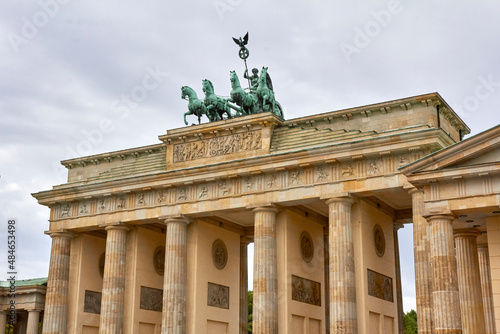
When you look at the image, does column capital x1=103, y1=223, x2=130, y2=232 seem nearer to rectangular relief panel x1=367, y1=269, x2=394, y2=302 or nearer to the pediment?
rectangular relief panel x1=367, y1=269, x2=394, y2=302

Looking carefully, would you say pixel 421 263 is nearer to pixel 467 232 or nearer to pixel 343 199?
pixel 467 232

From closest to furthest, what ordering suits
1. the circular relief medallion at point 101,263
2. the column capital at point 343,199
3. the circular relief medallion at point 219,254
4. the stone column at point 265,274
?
the column capital at point 343,199
the stone column at point 265,274
the circular relief medallion at point 219,254
the circular relief medallion at point 101,263

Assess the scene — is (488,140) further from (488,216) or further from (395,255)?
(395,255)

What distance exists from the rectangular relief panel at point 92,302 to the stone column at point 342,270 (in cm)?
1744

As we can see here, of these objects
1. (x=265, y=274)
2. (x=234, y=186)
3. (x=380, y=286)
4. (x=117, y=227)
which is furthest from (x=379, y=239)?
(x=117, y=227)

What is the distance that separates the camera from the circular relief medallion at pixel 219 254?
41094mm

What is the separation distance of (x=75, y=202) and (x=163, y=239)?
599cm

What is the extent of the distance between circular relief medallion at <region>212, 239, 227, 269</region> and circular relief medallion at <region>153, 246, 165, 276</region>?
4.16m

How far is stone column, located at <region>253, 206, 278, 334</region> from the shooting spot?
34594mm

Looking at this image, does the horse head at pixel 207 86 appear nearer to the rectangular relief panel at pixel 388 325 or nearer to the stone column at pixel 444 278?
the rectangular relief panel at pixel 388 325

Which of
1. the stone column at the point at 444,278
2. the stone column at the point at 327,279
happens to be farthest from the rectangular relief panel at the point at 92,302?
the stone column at the point at 444,278

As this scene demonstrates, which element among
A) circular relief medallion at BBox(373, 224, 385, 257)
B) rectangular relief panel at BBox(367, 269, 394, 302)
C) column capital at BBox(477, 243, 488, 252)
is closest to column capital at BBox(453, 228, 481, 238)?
column capital at BBox(477, 243, 488, 252)

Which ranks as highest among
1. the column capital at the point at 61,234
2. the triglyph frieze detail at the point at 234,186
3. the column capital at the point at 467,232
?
the triglyph frieze detail at the point at 234,186

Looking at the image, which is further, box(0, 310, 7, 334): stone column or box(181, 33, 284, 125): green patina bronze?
box(0, 310, 7, 334): stone column
